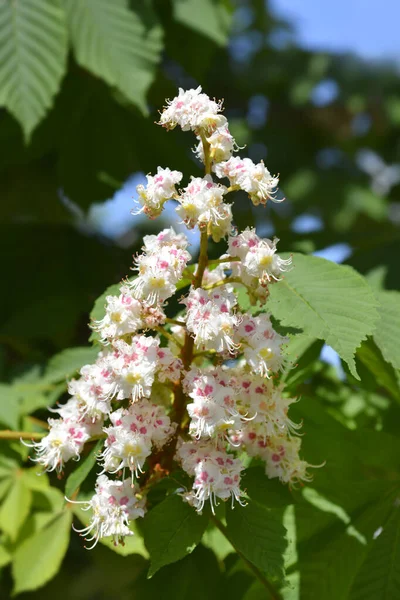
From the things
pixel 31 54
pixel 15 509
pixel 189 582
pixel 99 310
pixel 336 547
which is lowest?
pixel 15 509

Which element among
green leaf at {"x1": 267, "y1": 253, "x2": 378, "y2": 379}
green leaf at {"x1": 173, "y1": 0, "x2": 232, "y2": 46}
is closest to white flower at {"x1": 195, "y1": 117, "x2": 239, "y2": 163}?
green leaf at {"x1": 267, "y1": 253, "x2": 378, "y2": 379}

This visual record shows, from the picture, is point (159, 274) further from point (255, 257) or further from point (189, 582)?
point (189, 582)

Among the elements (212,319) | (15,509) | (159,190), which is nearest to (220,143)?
(159,190)

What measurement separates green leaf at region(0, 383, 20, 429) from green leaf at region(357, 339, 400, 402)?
2.37 ft

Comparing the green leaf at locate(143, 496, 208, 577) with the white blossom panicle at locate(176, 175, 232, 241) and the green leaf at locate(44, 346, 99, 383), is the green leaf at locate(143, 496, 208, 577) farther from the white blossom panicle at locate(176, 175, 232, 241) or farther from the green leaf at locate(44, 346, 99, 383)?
the green leaf at locate(44, 346, 99, 383)

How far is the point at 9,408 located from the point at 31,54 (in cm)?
98

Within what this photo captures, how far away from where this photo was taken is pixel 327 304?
1.03 metres

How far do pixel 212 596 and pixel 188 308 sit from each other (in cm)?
71

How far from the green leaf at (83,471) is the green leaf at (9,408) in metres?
0.38

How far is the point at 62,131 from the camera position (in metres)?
2.22

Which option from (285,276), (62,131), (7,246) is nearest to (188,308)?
(285,276)

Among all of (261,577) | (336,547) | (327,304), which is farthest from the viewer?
(336,547)

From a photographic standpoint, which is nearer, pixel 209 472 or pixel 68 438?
pixel 209 472

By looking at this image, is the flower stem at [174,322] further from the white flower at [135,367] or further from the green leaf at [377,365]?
the green leaf at [377,365]
